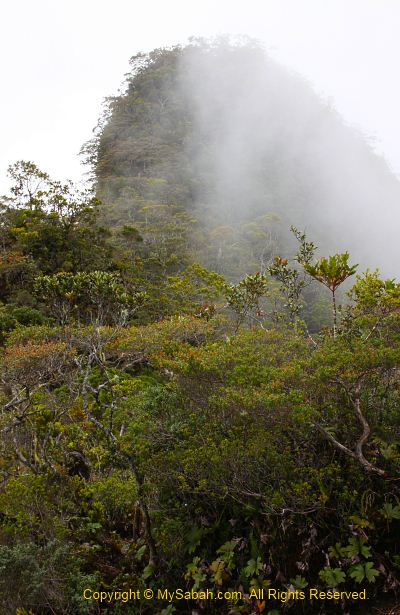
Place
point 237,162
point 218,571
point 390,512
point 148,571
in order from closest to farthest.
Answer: point 390,512 → point 218,571 → point 148,571 → point 237,162

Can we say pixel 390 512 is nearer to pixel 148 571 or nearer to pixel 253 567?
pixel 253 567

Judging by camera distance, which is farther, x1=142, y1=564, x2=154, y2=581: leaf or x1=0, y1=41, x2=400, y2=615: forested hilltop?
x1=142, y1=564, x2=154, y2=581: leaf

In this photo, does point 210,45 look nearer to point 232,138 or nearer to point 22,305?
point 232,138

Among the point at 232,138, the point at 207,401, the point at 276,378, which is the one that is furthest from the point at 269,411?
the point at 232,138

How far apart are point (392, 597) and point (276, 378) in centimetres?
214

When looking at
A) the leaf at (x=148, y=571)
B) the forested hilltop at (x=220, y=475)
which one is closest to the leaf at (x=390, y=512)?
the forested hilltop at (x=220, y=475)

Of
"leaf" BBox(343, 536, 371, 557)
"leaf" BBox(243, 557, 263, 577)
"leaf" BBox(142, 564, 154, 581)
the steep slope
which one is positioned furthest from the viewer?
the steep slope

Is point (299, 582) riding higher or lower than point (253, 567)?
lower

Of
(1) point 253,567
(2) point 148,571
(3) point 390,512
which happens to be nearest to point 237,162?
(2) point 148,571

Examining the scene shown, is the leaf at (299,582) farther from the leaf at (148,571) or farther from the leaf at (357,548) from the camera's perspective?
the leaf at (148,571)

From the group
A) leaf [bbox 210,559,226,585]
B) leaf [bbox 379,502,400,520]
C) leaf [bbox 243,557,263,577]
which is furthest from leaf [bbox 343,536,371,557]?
leaf [bbox 210,559,226,585]

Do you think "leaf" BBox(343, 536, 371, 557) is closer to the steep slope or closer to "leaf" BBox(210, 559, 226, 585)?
"leaf" BBox(210, 559, 226, 585)

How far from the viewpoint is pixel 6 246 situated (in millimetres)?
18875

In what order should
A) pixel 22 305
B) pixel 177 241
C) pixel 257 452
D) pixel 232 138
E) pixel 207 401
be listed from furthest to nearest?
1. pixel 232 138
2. pixel 177 241
3. pixel 22 305
4. pixel 207 401
5. pixel 257 452
